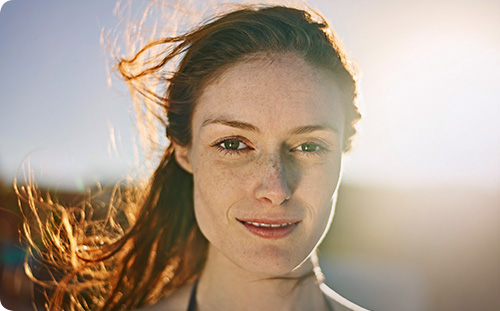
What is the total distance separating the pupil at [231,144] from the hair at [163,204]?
23cm

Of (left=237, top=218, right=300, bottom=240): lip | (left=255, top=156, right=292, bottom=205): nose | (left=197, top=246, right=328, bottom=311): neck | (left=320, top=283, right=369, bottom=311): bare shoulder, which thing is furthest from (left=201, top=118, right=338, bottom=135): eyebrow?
(left=320, top=283, right=369, bottom=311): bare shoulder

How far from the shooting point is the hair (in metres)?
1.66

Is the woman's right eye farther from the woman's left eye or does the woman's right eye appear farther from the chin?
the chin

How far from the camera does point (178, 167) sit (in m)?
2.01

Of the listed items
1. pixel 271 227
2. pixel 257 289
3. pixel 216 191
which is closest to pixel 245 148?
pixel 216 191

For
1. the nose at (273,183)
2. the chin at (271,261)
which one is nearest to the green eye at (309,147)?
the nose at (273,183)

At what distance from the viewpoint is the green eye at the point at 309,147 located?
5.14 feet

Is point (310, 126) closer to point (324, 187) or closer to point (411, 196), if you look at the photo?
point (324, 187)

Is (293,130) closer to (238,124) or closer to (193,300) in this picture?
(238,124)

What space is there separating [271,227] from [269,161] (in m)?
0.24

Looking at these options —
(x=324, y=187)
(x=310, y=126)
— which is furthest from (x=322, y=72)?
(x=324, y=187)

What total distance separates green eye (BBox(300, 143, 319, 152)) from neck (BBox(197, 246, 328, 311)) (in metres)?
0.47

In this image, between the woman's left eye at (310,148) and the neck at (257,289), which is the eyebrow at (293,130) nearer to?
the woman's left eye at (310,148)

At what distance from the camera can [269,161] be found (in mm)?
1502
